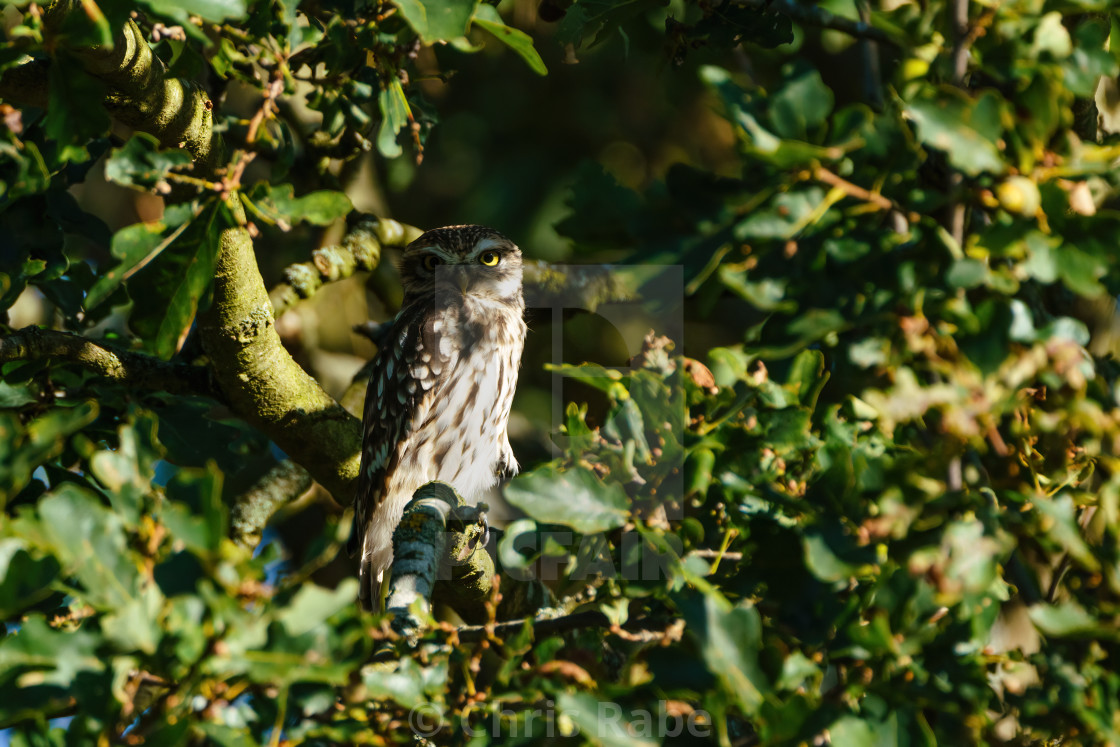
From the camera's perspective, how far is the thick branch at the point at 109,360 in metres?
2.36

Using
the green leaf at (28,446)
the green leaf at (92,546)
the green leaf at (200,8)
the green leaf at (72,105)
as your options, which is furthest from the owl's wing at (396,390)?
the green leaf at (92,546)

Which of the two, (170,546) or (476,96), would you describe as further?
(476,96)

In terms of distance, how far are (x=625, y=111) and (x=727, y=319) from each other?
1553mm

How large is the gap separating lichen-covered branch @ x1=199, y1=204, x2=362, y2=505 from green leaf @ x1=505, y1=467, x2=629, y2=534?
151 centimetres

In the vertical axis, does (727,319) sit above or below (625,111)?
below

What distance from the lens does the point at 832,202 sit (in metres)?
1.05

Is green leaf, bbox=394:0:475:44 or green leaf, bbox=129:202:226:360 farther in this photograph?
green leaf, bbox=394:0:475:44

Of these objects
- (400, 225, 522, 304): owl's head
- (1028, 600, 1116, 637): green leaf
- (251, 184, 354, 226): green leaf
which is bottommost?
(400, 225, 522, 304): owl's head

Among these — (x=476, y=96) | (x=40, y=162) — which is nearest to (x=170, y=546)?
(x=40, y=162)

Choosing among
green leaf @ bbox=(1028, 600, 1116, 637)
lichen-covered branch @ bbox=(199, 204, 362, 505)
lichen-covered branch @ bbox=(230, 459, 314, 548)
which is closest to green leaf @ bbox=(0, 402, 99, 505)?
green leaf @ bbox=(1028, 600, 1116, 637)

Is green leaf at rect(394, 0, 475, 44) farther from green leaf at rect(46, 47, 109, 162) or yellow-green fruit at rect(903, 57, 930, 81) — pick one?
yellow-green fruit at rect(903, 57, 930, 81)

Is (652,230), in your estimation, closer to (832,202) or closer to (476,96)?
(832,202)

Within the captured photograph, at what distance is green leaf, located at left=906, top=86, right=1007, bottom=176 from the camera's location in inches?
37.3

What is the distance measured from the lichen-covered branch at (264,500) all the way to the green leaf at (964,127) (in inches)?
103
